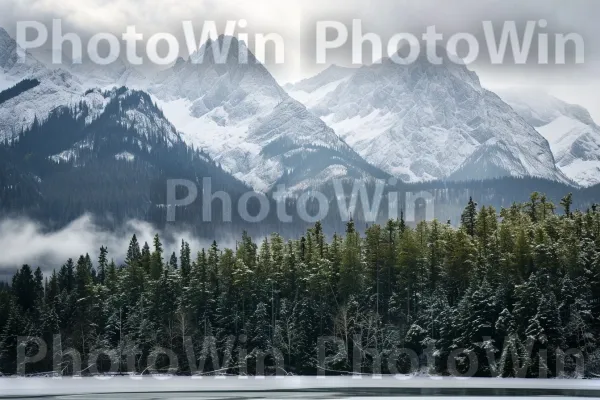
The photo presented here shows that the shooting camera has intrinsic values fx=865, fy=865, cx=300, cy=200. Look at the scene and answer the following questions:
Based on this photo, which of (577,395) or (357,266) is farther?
(357,266)

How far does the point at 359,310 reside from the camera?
13575cm

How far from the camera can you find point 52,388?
10150 cm

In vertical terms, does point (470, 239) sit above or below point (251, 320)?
above

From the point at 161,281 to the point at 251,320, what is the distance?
19.2m

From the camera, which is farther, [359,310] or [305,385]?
[359,310]

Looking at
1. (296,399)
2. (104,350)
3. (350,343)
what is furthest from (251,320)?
(296,399)

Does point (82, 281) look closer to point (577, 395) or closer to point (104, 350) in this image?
point (104, 350)

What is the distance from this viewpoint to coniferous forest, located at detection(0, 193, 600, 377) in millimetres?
116938

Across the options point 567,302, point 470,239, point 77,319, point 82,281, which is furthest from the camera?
point 82,281

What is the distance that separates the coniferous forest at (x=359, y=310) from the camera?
116938 mm

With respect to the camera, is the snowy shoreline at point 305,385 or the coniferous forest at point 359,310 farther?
the coniferous forest at point 359,310

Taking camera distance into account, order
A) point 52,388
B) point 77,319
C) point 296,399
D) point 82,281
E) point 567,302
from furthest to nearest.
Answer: point 82,281, point 77,319, point 567,302, point 52,388, point 296,399

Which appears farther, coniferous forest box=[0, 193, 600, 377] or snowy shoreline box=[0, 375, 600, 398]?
coniferous forest box=[0, 193, 600, 377]

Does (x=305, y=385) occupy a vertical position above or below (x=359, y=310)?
below
